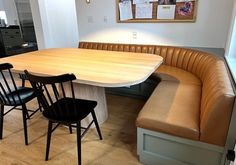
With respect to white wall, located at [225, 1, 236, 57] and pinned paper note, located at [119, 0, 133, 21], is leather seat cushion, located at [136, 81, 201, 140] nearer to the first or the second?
white wall, located at [225, 1, 236, 57]

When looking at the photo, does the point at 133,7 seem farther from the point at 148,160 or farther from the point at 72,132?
the point at 148,160

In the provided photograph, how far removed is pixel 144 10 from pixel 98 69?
1.73 meters

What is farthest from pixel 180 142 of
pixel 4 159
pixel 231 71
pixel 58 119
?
pixel 4 159

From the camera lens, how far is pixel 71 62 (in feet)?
6.72

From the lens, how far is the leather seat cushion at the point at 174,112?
56.1 inches

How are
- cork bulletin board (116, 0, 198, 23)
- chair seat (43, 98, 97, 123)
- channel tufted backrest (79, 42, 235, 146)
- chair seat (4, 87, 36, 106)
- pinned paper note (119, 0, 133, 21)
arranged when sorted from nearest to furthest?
channel tufted backrest (79, 42, 235, 146)
chair seat (43, 98, 97, 123)
chair seat (4, 87, 36, 106)
cork bulletin board (116, 0, 198, 23)
pinned paper note (119, 0, 133, 21)

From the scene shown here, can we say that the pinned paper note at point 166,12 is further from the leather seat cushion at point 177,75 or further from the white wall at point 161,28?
the leather seat cushion at point 177,75

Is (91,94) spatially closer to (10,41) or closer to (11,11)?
(10,41)

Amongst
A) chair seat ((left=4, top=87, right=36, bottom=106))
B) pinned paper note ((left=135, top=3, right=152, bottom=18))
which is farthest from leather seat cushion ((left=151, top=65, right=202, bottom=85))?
chair seat ((left=4, top=87, right=36, bottom=106))

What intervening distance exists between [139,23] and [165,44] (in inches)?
22.3

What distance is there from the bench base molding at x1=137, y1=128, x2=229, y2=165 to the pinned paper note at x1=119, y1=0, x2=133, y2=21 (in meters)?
2.19

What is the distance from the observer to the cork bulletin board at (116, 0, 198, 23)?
2.68m

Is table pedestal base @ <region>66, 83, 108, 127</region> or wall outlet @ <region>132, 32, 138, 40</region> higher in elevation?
wall outlet @ <region>132, 32, 138, 40</region>

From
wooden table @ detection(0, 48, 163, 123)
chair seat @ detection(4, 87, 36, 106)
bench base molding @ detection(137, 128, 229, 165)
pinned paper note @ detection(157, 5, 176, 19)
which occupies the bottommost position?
bench base molding @ detection(137, 128, 229, 165)
